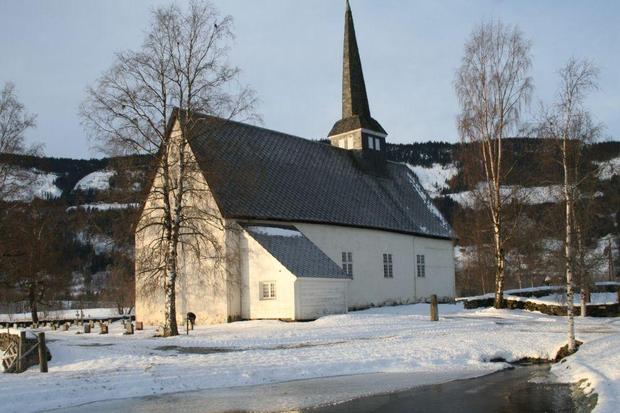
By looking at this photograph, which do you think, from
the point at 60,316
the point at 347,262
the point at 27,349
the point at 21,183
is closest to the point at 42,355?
the point at 27,349

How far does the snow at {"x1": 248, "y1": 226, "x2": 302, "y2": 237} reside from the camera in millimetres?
29469

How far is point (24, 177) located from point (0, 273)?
6.85 meters

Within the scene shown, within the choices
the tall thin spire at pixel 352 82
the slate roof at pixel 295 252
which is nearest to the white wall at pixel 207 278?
the slate roof at pixel 295 252

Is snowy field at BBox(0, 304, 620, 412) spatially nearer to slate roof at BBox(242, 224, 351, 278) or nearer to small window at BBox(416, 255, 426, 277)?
slate roof at BBox(242, 224, 351, 278)

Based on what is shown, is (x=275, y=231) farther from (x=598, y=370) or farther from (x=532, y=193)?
(x=598, y=370)

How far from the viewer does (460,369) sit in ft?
53.1

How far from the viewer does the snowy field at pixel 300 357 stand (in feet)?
44.0

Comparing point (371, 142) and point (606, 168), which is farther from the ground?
point (371, 142)

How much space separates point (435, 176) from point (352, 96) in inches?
4972

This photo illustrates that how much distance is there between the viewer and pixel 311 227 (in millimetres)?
32656

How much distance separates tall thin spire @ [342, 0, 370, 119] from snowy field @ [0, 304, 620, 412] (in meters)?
20.5

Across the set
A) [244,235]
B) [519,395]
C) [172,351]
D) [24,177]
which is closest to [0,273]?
[24,177]

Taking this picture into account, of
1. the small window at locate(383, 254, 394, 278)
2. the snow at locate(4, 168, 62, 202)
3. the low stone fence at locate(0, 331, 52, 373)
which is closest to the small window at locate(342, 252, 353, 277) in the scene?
the small window at locate(383, 254, 394, 278)

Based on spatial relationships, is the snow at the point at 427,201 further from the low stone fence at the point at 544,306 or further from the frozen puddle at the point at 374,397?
the frozen puddle at the point at 374,397
